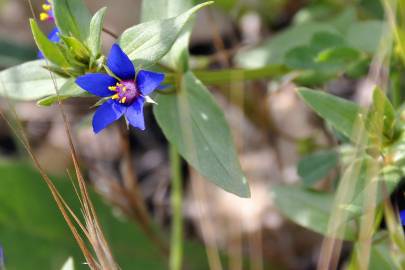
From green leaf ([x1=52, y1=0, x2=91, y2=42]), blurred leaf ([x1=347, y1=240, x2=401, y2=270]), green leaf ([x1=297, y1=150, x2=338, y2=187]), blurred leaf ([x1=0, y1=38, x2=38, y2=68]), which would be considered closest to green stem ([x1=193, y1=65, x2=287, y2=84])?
green leaf ([x1=297, y1=150, x2=338, y2=187])

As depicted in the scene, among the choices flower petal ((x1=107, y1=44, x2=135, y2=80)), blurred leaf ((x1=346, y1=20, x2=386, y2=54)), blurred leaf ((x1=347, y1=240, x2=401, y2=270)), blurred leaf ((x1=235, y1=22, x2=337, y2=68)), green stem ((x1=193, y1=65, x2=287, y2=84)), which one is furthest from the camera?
blurred leaf ((x1=235, y1=22, x2=337, y2=68))

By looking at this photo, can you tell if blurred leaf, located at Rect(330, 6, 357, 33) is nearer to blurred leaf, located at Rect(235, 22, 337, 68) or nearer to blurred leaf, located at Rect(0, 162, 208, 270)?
blurred leaf, located at Rect(235, 22, 337, 68)

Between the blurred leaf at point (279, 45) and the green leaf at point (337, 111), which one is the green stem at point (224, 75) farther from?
the green leaf at point (337, 111)

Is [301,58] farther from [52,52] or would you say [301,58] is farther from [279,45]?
[52,52]

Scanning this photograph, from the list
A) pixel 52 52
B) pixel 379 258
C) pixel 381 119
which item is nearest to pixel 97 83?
pixel 52 52

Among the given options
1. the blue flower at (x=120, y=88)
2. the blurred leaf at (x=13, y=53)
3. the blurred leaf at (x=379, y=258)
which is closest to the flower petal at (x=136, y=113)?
the blue flower at (x=120, y=88)

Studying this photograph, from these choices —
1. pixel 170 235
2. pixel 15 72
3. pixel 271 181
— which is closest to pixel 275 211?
pixel 271 181

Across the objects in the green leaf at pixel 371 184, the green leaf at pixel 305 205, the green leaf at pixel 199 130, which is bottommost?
the green leaf at pixel 305 205
